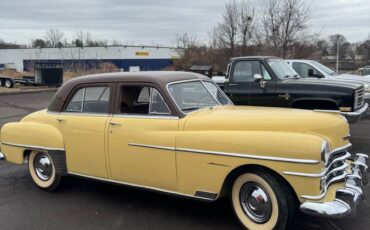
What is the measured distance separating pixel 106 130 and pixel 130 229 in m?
1.34

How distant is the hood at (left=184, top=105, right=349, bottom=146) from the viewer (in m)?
4.49

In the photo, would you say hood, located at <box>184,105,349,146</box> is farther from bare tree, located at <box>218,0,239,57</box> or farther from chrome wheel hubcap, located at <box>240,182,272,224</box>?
bare tree, located at <box>218,0,239,57</box>

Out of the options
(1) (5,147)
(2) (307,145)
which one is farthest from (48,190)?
(2) (307,145)

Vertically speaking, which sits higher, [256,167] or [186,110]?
[186,110]

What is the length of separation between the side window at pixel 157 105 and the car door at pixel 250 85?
444 cm

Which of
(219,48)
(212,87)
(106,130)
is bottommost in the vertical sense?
(106,130)

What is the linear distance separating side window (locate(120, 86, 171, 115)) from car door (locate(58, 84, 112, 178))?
9.1 inches

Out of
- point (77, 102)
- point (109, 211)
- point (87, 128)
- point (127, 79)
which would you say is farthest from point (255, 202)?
point (77, 102)

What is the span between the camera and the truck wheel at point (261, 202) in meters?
4.24

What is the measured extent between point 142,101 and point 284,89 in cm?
438

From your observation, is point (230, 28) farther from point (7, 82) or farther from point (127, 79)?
point (127, 79)

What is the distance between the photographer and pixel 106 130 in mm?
5441

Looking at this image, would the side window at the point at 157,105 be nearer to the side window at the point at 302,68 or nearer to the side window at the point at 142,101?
the side window at the point at 142,101

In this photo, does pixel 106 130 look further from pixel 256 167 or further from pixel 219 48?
pixel 219 48
